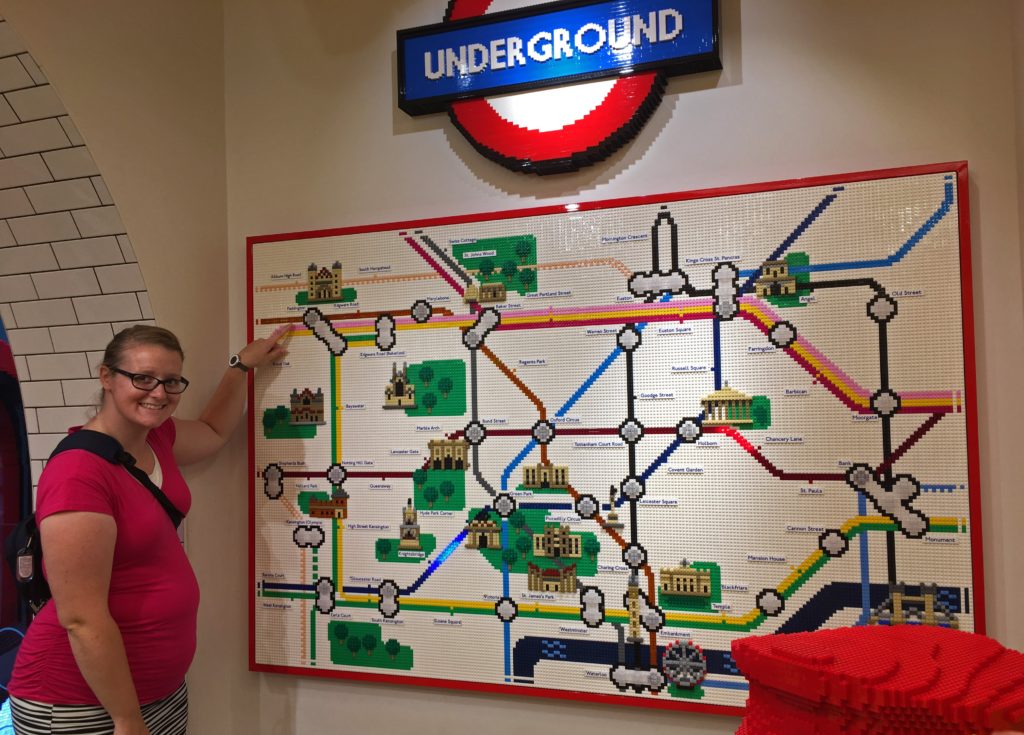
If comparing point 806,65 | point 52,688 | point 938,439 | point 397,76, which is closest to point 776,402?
point 938,439

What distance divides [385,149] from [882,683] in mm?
1723

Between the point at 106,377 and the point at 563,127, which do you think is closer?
the point at 106,377

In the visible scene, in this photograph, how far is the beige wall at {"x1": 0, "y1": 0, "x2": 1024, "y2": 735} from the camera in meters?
1.63

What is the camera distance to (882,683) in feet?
2.48

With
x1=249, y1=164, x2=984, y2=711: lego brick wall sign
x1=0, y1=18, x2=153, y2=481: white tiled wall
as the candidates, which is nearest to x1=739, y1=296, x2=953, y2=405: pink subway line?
x1=249, y1=164, x2=984, y2=711: lego brick wall sign

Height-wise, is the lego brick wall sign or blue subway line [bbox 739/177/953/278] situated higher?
blue subway line [bbox 739/177/953/278]

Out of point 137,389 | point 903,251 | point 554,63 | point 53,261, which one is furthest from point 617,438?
point 53,261

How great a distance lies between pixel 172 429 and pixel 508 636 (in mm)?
939

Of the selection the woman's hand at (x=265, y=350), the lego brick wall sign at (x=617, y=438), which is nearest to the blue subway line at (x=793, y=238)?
the lego brick wall sign at (x=617, y=438)

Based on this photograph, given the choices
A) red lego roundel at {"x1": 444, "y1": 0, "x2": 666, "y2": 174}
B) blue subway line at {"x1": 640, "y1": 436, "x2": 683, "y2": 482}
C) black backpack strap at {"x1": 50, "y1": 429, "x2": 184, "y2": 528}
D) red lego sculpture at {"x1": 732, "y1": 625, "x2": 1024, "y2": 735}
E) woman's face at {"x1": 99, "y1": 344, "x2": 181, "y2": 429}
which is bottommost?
red lego sculpture at {"x1": 732, "y1": 625, "x2": 1024, "y2": 735}

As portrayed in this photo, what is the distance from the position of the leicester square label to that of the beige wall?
0.19 ft

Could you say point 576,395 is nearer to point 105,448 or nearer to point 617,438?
point 617,438

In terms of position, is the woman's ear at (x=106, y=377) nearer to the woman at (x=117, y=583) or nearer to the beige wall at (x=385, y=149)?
the woman at (x=117, y=583)

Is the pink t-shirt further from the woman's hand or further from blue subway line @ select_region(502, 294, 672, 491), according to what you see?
blue subway line @ select_region(502, 294, 672, 491)
